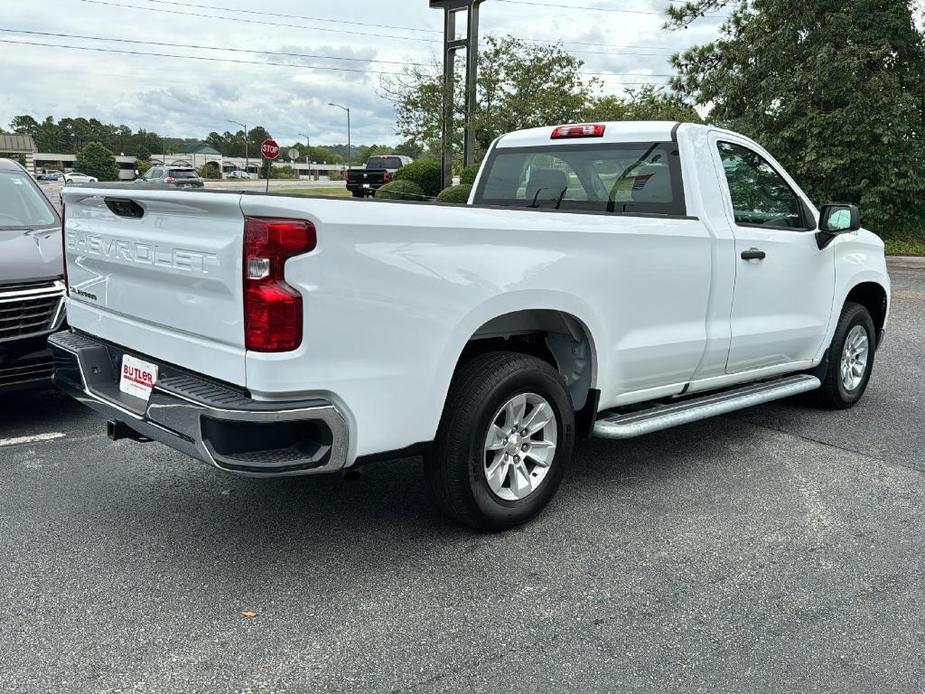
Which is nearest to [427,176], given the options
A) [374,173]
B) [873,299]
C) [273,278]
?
[374,173]

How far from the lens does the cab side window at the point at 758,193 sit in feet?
15.4

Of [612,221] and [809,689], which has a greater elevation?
[612,221]

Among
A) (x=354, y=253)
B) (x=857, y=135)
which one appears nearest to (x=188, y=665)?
(x=354, y=253)

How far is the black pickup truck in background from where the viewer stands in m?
31.5

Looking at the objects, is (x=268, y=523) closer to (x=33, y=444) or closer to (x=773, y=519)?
(x=33, y=444)

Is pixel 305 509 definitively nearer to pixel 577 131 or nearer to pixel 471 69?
pixel 577 131

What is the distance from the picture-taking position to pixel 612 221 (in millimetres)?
3838

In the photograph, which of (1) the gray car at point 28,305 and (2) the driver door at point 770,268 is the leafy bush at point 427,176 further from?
(2) the driver door at point 770,268

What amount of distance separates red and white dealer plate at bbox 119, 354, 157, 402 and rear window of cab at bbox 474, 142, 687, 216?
2.53m

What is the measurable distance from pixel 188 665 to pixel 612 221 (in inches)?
102

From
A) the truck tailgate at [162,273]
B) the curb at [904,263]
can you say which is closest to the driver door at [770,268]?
the truck tailgate at [162,273]

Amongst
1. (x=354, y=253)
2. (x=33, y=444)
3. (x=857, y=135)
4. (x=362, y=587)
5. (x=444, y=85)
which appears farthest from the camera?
(x=444, y=85)

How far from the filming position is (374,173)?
31844 millimetres

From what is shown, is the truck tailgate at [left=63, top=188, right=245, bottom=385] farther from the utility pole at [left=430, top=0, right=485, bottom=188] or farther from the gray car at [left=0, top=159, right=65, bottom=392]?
the utility pole at [left=430, top=0, right=485, bottom=188]
